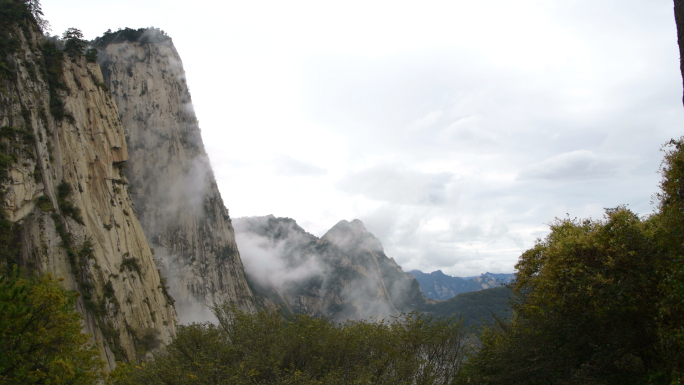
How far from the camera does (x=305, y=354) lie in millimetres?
17953

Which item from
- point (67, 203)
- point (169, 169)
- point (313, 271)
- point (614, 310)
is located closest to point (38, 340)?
point (614, 310)

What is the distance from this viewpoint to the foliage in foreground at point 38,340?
1478cm

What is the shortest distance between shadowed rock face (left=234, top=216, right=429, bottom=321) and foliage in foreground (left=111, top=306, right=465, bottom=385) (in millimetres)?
128396

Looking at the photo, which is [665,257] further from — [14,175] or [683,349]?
[14,175]

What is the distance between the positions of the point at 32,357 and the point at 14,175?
21.5 metres

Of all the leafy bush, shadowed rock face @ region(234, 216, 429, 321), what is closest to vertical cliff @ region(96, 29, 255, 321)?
the leafy bush

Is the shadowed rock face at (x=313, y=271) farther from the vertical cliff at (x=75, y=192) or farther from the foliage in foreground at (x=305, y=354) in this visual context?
the foliage in foreground at (x=305, y=354)

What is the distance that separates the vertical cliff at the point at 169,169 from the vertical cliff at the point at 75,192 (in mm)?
23024

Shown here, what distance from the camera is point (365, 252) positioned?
19262 cm

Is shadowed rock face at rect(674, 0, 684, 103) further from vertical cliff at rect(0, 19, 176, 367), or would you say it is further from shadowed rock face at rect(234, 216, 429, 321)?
shadowed rock face at rect(234, 216, 429, 321)

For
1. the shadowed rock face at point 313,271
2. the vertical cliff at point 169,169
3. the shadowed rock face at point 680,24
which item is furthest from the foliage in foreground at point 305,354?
the shadowed rock face at point 313,271

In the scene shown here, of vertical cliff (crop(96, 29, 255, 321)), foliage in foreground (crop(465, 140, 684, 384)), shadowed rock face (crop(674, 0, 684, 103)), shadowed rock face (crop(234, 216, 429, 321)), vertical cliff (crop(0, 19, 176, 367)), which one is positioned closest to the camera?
shadowed rock face (crop(674, 0, 684, 103))

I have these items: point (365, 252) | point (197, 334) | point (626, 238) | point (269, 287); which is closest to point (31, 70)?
point (197, 334)

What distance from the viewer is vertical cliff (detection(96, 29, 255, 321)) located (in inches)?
2628
